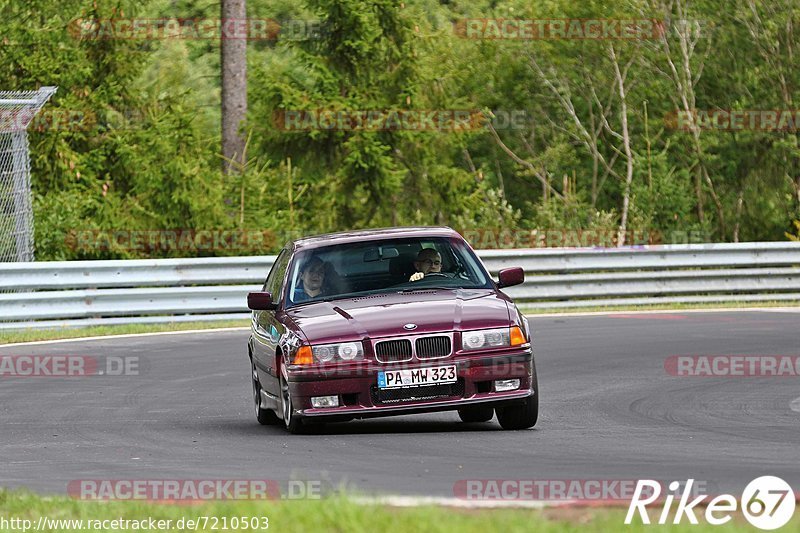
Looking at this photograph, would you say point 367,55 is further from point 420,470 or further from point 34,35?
point 420,470

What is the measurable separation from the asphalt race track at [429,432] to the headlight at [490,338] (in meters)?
0.63

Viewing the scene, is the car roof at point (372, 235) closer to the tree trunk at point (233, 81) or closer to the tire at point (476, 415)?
the tire at point (476, 415)

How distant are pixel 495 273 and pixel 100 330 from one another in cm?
627

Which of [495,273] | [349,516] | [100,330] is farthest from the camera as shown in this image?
[495,273]

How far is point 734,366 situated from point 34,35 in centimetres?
1972

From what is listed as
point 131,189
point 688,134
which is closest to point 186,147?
point 131,189

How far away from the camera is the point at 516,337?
36.2ft

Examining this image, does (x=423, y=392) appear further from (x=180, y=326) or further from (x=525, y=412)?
(x=180, y=326)

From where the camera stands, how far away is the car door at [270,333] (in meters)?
11.8

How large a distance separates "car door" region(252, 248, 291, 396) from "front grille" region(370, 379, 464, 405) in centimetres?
113

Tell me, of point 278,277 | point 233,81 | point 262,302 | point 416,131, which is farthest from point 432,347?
point 416,131

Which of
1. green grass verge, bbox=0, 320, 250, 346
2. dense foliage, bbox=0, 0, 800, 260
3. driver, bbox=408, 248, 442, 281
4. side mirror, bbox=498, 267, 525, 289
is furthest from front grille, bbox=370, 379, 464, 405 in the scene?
dense foliage, bbox=0, 0, 800, 260

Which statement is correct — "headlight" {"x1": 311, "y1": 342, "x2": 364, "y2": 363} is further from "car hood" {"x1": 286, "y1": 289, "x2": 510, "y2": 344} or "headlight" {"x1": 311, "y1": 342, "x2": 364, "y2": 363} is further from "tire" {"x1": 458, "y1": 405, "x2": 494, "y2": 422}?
"tire" {"x1": 458, "y1": 405, "x2": 494, "y2": 422}

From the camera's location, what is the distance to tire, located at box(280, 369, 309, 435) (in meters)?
11.2
